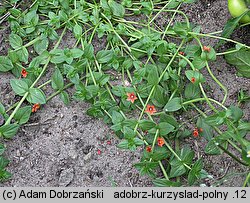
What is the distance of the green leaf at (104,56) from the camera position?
2031mm

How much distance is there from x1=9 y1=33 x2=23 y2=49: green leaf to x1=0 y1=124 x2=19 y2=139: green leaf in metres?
0.36

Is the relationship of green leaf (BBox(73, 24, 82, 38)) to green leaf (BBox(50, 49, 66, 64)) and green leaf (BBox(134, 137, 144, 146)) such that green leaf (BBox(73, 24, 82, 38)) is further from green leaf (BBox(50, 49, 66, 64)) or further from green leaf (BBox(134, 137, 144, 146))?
green leaf (BBox(134, 137, 144, 146))

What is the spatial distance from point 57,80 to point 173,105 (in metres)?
0.46

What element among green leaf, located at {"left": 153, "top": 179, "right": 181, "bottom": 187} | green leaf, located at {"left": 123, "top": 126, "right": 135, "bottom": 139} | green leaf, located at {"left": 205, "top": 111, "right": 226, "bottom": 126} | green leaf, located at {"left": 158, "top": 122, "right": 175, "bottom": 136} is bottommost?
green leaf, located at {"left": 153, "top": 179, "right": 181, "bottom": 187}

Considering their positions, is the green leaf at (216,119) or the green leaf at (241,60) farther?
the green leaf at (241,60)

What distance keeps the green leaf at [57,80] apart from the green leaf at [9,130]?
0.22 metres

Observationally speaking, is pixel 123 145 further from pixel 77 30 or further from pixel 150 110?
pixel 77 30

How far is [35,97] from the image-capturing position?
76.5 inches

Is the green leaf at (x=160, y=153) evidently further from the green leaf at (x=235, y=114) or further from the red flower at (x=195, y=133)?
the green leaf at (x=235, y=114)

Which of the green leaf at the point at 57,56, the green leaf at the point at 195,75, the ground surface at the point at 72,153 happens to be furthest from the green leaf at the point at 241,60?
the green leaf at the point at 57,56

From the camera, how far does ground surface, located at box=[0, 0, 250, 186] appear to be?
1886 mm

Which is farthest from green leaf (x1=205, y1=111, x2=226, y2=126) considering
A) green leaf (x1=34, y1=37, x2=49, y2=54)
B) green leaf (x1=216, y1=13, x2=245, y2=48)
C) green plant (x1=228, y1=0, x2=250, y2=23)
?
green leaf (x1=34, y1=37, x2=49, y2=54)
